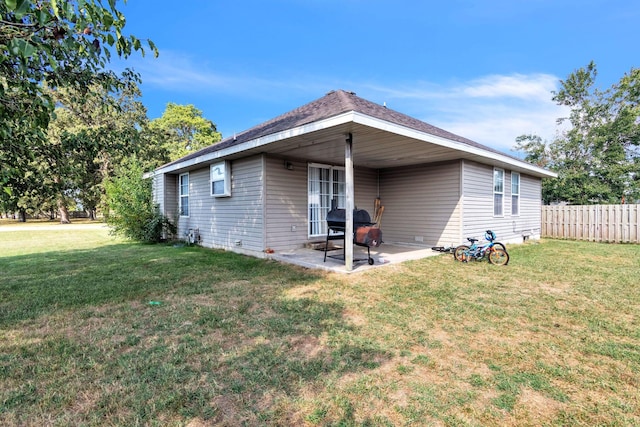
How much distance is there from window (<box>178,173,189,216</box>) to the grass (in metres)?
5.39

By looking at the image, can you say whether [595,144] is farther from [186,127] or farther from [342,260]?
[186,127]

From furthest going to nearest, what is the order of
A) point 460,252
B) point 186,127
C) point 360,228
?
point 186,127, point 460,252, point 360,228

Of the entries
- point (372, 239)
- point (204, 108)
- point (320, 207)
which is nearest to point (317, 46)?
point (320, 207)

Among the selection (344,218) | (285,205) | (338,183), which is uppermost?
(338,183)

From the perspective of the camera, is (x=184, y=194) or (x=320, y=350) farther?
(x=184, y=194)

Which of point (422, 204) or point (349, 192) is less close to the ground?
point (349, 192)

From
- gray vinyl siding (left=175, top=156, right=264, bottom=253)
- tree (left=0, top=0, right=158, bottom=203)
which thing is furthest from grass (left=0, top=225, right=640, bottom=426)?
gray vinyl siding (left=175, top=156, right=264, bottom=253)

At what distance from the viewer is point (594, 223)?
36.2 feet

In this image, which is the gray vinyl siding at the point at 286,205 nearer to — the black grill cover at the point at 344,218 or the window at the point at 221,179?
the window at the point at 221,179

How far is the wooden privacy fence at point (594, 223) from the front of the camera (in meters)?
10.3

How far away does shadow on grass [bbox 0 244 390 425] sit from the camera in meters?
1.92

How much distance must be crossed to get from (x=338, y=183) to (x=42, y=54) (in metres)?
6.91

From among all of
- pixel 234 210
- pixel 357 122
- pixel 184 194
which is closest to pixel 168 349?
pixel 357 122

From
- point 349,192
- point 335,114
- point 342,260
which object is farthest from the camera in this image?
point 342,260
